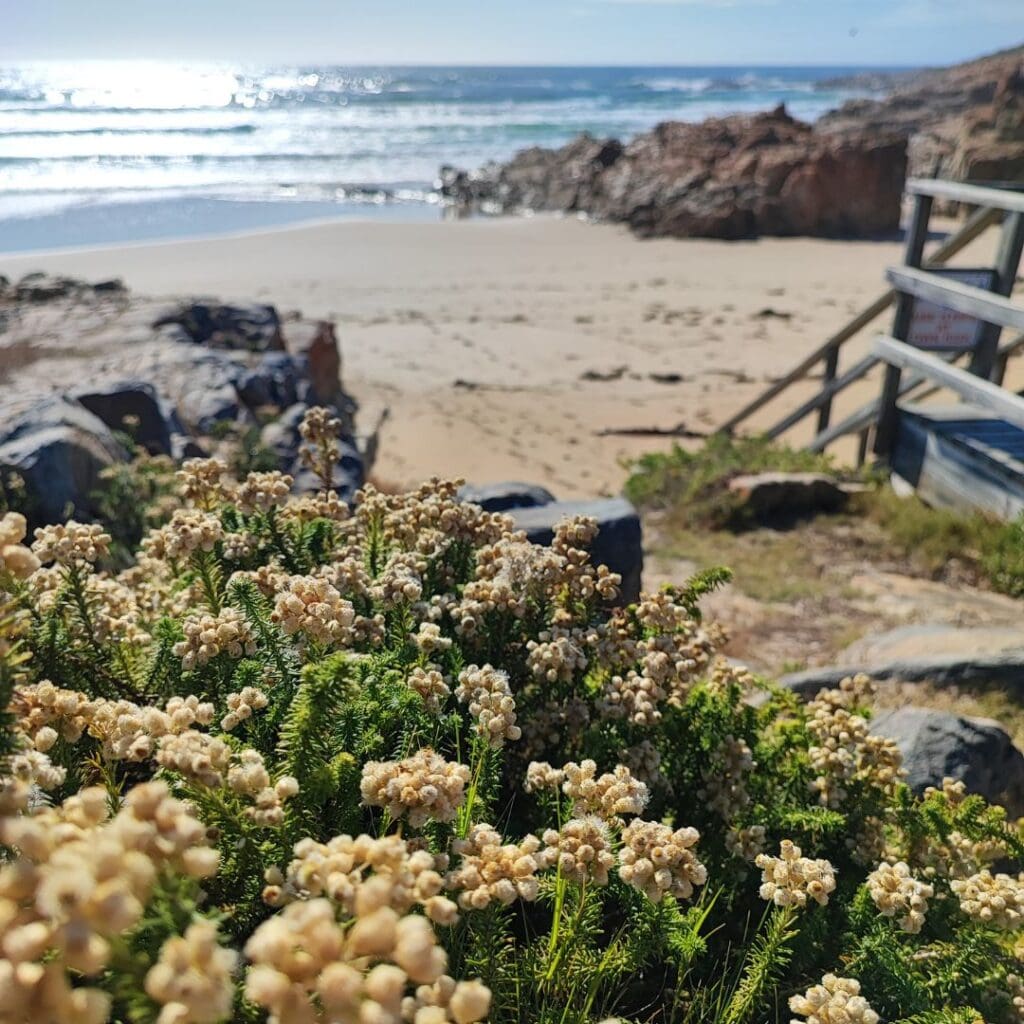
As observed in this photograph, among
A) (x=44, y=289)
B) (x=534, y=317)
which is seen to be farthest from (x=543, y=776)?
(x=534, y=317)

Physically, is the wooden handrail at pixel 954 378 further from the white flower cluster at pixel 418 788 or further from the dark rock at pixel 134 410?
the dark rock at pixel 134 410

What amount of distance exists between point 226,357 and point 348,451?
7.76 ft

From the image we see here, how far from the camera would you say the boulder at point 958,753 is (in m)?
3.08

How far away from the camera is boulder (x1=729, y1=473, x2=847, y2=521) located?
7414 mm

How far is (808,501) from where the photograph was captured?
7.45 metres

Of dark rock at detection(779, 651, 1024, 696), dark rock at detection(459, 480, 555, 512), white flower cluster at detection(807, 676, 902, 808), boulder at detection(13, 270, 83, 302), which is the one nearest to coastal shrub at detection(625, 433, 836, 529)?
dark rock at detection(459, 480, 555, 512)

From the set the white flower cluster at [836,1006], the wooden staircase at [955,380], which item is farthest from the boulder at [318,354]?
the white flower cluster at [836,1006]

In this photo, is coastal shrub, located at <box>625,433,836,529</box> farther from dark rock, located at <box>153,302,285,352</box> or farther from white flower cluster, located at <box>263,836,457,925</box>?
white flower cluster, located at <box>263,836,457,925</box>

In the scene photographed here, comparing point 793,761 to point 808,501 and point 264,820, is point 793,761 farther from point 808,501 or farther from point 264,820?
point 808,501

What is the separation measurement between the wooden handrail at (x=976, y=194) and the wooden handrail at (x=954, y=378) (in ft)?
3.84

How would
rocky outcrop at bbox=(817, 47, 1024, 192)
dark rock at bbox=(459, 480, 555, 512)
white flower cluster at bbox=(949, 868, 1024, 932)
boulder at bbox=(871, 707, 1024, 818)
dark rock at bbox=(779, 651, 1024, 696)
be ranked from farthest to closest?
rocky outcrop at bbox=(817, 47, 1024, 192) < dark rock at bbox=(459, 480, 555, 512) < dark rock at bbox=(779, 651, 1024, 696) < boulder at bbox=(871, 707, 1024, 818) < white flower cluster at bbox=(949, 868, 1024, 932)

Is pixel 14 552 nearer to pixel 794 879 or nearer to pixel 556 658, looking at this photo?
pixel 556 658

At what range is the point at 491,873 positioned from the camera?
1396mm

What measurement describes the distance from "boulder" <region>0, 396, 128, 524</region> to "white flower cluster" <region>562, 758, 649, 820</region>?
4016 millimetres
